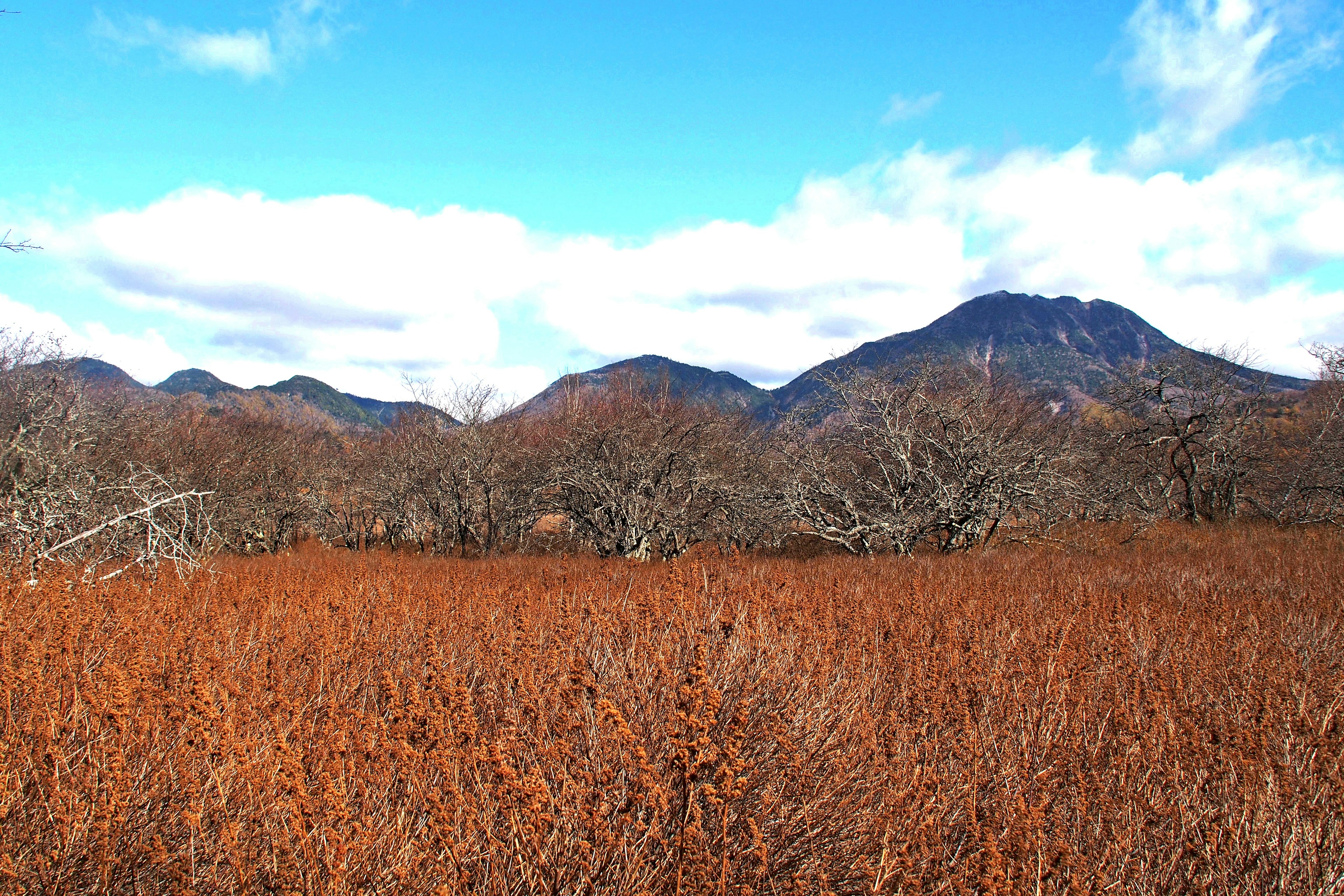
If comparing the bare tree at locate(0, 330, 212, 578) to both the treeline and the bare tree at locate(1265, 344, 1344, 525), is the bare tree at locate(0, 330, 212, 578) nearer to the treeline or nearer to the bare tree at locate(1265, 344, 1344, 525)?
the treeline

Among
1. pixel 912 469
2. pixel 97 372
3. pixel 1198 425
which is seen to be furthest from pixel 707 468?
pixel 97 372

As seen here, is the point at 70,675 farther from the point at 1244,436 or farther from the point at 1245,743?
the point at 1244,436

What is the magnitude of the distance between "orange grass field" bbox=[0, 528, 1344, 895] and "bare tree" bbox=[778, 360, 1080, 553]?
700cm

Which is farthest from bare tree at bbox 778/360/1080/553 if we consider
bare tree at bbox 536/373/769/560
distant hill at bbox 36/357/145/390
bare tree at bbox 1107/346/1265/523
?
distant hill at bbox 36/357/145/390

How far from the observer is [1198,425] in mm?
19156

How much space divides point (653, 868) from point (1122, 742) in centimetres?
299

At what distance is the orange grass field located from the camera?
217 centimetres

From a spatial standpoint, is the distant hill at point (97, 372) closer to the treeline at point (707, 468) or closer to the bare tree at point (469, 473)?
the treeline at point (707, 468)

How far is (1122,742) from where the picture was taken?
12.3 feet

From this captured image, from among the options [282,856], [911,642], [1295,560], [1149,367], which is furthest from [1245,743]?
[1149,367]

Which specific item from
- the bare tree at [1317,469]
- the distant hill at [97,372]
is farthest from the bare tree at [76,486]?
the bare tree at [1317,469]

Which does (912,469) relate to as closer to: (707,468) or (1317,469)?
(707,468)

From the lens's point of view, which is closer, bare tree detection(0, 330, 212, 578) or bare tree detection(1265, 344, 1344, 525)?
bare tree detection(0, 330, 212, 578)

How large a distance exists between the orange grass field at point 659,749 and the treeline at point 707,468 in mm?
4487
